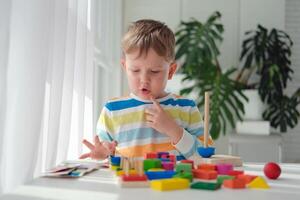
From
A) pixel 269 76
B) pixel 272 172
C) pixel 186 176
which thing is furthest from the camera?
pixel 269 76

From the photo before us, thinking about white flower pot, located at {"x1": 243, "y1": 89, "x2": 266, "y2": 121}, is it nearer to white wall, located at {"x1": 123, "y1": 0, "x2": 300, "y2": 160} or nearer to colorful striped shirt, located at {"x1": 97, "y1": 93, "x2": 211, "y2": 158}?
white wall, located at {"x1": 123, "y1": 0, "x2": 300, "y2": 160}

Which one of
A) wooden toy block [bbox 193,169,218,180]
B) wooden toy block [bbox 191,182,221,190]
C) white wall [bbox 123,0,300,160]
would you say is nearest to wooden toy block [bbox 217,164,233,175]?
wooden toy block [bbox 193,169,218,180]

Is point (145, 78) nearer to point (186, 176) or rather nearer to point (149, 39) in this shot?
point (149, 39)

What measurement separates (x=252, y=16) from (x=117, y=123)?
148 inches

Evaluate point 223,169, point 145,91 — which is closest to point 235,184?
point 223,169

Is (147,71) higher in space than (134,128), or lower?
higher

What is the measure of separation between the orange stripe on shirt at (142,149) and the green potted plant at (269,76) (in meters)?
3.37

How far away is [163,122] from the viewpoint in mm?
1272

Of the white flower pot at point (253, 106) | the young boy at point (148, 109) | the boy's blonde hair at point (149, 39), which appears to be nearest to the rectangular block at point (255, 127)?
the white flower pot at point (253, 106)

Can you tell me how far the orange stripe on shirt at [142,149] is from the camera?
141 cm

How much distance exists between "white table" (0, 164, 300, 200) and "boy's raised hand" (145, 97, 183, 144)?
409 mm

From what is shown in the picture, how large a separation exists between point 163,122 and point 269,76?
350 centimetres

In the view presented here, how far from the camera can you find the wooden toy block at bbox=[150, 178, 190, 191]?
0.76 metres

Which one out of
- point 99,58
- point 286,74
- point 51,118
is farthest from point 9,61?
point 286,74
